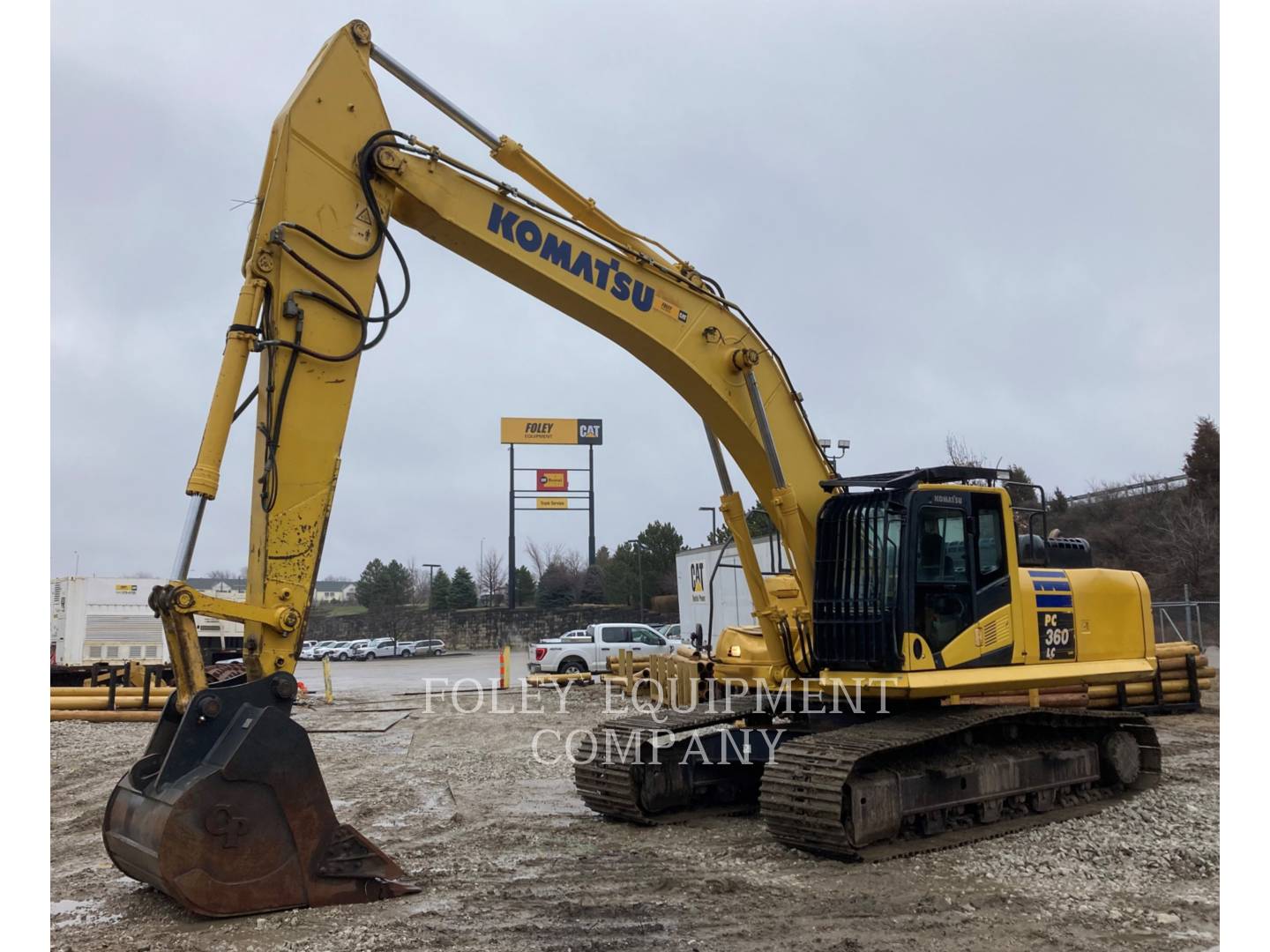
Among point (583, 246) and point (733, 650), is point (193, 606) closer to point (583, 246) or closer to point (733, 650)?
point (583, 246)

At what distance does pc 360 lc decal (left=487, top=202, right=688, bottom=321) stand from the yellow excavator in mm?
19

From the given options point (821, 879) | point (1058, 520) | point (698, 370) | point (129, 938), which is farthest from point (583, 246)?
point (1058, 520)

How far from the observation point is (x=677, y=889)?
20.2 feet

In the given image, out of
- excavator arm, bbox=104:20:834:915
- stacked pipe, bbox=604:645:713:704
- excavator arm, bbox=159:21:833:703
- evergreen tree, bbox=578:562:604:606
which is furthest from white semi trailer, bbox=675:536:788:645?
evergreen tree, bbox=578:562:604:606

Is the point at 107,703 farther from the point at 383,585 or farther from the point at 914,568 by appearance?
the point at 383,585

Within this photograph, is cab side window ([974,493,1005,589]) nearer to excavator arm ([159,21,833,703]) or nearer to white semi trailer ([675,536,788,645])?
excavator arm ([159,21,833,703])

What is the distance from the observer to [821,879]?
21.0 ft

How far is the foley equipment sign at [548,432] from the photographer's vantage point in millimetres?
51938

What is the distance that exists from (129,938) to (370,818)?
3.37m

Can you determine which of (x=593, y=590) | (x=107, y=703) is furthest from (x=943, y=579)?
(x=593, y=590)

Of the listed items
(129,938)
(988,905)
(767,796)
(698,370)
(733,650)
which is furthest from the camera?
(733,650)

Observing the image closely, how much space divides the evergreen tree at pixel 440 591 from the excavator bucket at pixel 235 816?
5858 centimetres

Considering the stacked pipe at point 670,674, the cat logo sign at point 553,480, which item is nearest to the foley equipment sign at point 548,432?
the cat logo sign at point 553,480

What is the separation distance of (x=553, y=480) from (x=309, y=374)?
1820 inches
